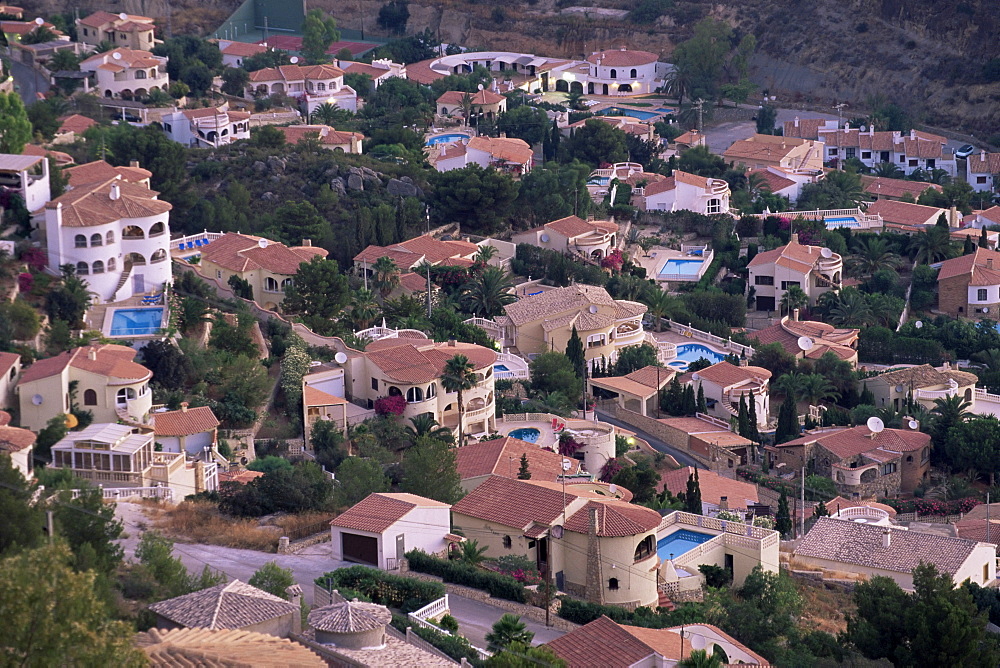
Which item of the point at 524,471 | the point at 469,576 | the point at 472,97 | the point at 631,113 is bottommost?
the point at 631,113

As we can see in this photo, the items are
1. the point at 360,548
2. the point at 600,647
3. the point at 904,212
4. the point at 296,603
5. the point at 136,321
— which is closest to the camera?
the point at 296,603

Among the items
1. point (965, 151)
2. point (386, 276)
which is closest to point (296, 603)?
point (386, 276)

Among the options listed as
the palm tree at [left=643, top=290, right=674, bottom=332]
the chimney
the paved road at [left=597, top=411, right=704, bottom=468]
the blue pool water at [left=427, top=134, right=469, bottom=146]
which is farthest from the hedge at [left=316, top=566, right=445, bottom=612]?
the blue pool water at [left=427, top=134, right=469, bottom=146]

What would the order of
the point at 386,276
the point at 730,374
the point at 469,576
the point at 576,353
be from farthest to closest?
1. the point at 386,276
2. the point at 576,353
3. the point at 730,374
4. the point at 469,576

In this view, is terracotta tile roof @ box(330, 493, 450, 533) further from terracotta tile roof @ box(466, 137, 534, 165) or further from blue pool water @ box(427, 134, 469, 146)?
blue pool water @ box(427, 134, 469, 146)

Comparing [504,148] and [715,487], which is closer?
[715,487]

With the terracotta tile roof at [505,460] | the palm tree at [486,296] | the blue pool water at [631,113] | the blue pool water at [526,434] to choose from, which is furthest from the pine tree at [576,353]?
the blue pool water at [631,113]

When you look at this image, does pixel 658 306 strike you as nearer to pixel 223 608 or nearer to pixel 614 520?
pixel 614 520
